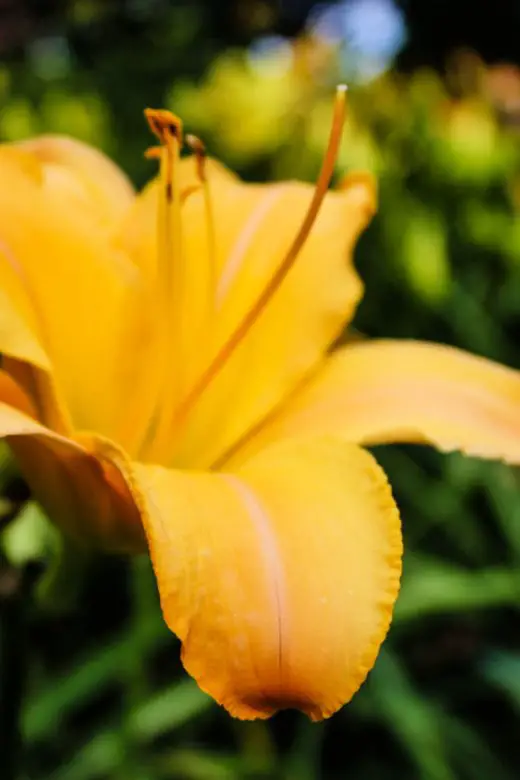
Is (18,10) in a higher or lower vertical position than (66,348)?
lower

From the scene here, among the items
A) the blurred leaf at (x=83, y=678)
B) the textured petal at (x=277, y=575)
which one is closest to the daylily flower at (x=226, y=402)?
the textured petal at (x=277, y=575)

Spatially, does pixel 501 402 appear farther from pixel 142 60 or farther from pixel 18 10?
pixel 18 10

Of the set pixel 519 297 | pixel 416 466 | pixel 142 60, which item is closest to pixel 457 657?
pixel 416 466

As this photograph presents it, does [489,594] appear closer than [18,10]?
Yes

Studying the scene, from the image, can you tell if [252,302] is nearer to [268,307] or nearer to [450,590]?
[268,307]

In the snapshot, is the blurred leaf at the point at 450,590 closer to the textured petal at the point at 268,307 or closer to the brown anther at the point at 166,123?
the textured petal at the point at 268,307

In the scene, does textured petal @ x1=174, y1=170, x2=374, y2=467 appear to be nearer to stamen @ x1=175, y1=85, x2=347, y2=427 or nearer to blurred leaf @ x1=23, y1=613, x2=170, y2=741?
stamen @ x1=175, y1=85, x2=347, y2=427

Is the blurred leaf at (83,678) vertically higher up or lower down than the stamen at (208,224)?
lower down

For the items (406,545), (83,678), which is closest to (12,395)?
(83,678)
